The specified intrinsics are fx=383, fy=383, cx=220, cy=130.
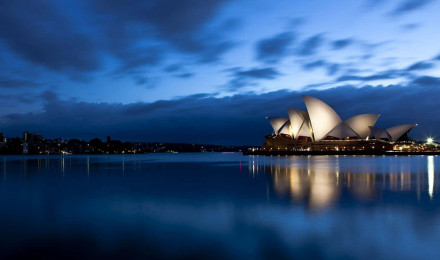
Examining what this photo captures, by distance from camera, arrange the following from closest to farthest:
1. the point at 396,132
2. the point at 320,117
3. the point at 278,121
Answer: the point at 320,117
the point at 278,121
the point at 396,132

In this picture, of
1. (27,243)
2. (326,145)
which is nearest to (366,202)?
(27,243)

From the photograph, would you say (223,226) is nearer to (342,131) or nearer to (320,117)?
(320,117)

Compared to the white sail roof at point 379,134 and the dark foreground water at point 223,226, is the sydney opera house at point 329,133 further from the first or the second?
the dark foreground water at point 223,226

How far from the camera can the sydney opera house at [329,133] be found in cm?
8156

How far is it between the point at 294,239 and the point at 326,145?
85.6 m

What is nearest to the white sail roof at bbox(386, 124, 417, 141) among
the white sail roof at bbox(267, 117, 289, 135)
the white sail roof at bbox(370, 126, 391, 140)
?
the white sail roof at bbox(370, 126, 391, 140)

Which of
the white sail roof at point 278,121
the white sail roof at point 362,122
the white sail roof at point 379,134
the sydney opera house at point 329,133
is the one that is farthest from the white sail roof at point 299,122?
the white sail roof at point 379,134

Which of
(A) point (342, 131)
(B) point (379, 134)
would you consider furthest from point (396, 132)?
(A) point (342, 131)

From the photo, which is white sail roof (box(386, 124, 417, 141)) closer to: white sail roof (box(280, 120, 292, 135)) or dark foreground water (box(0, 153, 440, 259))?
white sail roof (box(280, 120, 292, 135))

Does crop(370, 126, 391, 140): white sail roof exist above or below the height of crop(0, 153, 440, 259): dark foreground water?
above

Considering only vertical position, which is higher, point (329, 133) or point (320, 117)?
point (320, 117)

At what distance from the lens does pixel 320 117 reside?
79812 millimetres

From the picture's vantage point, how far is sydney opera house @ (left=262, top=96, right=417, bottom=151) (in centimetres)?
8156

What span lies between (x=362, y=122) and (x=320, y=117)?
1454cm
